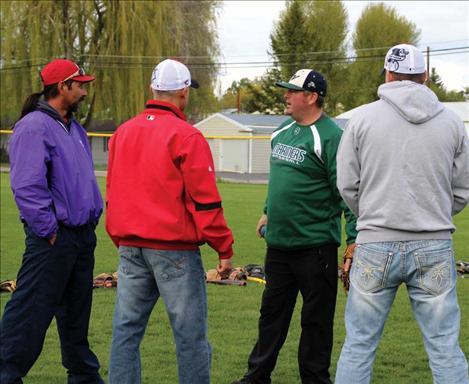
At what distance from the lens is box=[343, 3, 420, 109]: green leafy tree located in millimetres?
70250

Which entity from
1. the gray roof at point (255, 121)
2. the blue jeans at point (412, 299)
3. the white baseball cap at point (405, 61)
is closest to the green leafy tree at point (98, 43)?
the gray roof at point (255, 121)

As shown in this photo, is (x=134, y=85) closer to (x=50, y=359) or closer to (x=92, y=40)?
(x=92, y=40)

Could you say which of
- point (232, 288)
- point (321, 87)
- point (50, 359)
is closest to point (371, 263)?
point (321, 87)

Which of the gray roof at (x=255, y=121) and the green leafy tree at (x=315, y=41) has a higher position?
the green leafy tree at (x=315, y=41)

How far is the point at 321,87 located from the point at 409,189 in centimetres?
152

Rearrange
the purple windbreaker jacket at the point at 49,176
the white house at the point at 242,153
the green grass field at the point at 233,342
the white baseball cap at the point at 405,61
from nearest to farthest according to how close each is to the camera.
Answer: the white baseball cap at the point at 405,61 < the purple windbreaker jacket at the point at 49,176 < the green grass field at the point at 233,342 < the white house at the point at 242,153

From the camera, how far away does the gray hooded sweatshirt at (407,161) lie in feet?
13.7

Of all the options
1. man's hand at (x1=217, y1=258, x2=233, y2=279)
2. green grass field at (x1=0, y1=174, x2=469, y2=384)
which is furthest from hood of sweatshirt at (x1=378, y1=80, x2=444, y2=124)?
green grass field at (x1=0, y1=174, x2=469, y2=384)

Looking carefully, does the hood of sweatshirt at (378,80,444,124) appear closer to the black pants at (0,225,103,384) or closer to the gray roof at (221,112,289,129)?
the black pants at (0,225,103,384)

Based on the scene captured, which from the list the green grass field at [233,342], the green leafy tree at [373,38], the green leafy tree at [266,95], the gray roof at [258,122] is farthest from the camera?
the green leafy tree at [373,38]

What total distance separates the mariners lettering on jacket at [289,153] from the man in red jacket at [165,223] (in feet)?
3.18

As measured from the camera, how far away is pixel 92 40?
41.8 m

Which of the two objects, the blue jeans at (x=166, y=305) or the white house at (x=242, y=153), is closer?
the blue jeans at (x=166, y=305)

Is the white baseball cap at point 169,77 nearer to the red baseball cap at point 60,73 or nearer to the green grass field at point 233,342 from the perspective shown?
the red baseball cap at point 60,73
